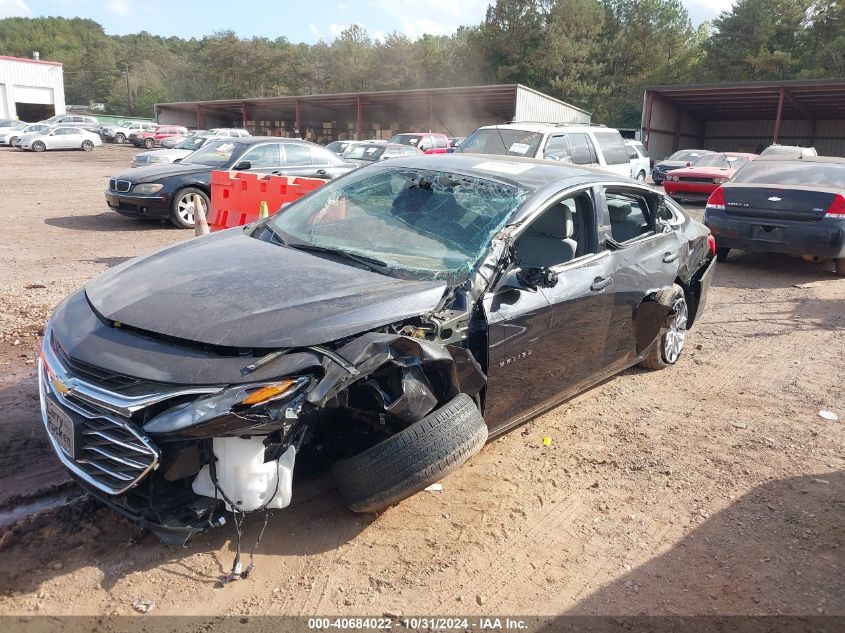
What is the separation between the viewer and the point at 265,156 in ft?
37.2

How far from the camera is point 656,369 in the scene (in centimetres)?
564

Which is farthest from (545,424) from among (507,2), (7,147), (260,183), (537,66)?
(507,2)

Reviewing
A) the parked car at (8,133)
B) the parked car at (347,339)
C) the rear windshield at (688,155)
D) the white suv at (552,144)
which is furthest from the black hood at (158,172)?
the parked car at (8,133)

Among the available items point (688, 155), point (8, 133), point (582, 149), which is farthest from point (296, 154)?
point (8, 133)

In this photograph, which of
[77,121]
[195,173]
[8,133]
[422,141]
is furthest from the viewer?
[77,121]

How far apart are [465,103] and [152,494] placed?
33.6m

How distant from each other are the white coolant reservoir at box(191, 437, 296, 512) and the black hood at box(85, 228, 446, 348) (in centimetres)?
41

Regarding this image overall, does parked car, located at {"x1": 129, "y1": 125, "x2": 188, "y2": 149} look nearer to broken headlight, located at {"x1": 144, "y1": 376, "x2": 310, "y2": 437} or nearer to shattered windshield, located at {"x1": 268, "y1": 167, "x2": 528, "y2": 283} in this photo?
shattered windshield, located at {"x1": 268, "y1": 167, "x2": 528, "y2": 283}

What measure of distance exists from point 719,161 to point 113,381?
20.4 metres

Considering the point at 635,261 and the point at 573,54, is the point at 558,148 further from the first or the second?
the point at 573,54

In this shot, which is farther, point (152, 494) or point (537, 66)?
point (537, 66)

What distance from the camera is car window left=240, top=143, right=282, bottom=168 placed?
11227mm

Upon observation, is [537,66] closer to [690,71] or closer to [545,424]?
[690,71]

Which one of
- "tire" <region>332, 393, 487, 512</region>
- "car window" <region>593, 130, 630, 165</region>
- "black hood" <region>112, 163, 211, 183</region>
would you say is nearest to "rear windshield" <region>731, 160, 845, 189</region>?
"car window" <region>593, 130, 630, 165</region>
